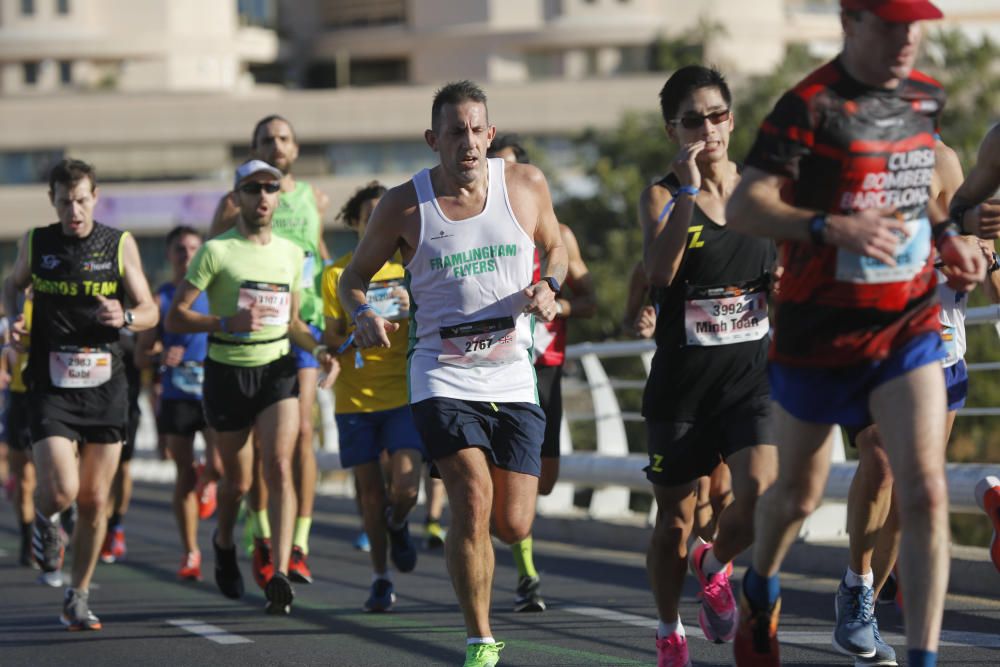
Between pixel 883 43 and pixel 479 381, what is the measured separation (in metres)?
2.39

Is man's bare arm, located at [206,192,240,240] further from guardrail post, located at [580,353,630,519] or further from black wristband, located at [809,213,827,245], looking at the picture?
black wristband, located at [809,213,827,245]

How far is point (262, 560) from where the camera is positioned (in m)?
11.4

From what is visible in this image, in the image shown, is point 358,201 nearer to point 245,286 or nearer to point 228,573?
point 245,286

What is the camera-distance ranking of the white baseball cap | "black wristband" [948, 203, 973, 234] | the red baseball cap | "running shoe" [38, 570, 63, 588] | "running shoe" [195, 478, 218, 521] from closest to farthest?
the red baseball cap < "black wristband" [948, 203, 973, 234] < the white baseball cap < "running shoe" [38, 570, 63, 588] < "running shoe" [195, 478, 218, 521]

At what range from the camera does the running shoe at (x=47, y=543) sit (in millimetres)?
11727

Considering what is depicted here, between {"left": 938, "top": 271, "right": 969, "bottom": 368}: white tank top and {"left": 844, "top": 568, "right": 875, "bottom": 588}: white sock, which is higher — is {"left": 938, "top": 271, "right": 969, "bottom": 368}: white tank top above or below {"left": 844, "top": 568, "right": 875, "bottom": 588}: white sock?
above

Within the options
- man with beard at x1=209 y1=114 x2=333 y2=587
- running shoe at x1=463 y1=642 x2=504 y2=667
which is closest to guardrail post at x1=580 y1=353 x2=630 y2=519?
man with beard at x1=209 y1=114 x2=333 y2=587

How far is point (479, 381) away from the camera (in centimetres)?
777

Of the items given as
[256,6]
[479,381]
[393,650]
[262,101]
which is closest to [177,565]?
[393,650]

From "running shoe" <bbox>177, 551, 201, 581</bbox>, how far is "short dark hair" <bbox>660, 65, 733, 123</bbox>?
19.7 feet

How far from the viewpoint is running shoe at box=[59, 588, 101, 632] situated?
10250 millimetres

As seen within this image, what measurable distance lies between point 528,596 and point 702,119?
11.5ft

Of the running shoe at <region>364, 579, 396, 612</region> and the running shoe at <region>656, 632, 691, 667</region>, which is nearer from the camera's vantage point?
the running shoe at <region>656, 632, 691, 667</region>

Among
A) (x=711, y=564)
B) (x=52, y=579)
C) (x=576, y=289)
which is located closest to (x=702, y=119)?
(x=711, y=564)
